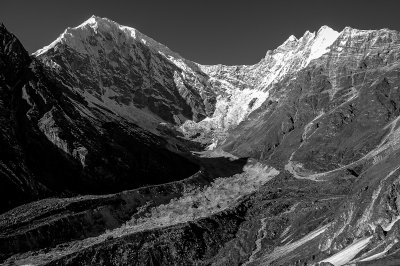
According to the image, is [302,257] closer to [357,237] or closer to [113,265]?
[357,237]

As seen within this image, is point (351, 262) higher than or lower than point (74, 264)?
lower

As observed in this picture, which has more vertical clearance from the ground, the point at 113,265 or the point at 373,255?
the point at 113,265

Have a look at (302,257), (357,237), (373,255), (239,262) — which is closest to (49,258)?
(239,262)

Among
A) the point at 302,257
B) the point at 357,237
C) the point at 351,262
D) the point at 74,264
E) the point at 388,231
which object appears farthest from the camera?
the point at 74,264

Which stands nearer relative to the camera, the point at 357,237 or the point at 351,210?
the point at 357,237

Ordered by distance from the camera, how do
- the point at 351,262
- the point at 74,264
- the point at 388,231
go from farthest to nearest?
the point at 74,264, the point at 388,231, the point at 351,262

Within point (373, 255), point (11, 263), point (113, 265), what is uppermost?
point (11, 263)

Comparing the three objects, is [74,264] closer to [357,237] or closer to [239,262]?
[239,262]

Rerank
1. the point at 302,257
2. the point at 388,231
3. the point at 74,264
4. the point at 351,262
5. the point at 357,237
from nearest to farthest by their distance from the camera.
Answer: the point at 351,262
the point at 388,231
the point at 357,237
the point at 302,257
the point at 74,264

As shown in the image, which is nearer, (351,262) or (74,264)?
(351,262)
